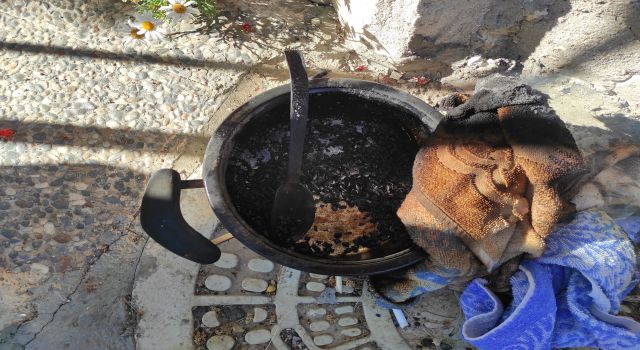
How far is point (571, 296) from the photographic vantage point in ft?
4.74

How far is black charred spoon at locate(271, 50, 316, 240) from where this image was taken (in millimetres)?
1406

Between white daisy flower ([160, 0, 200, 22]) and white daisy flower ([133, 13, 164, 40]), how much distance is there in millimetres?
89

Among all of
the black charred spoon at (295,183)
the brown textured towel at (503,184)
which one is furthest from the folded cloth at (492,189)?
the black charred spoon at (295,183)

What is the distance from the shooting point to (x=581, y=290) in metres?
1.45

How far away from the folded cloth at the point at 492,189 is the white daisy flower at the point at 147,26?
1.47 m

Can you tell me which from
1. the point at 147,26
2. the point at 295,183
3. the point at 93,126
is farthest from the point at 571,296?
the point at 147,26

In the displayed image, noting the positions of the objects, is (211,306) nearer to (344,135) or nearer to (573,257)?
(344,135)

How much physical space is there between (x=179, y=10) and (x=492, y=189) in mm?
1620

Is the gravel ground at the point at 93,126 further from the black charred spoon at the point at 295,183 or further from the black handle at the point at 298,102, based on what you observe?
the black handle at the point at 298,102

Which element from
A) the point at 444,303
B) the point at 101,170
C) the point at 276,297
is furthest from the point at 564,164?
the point at 101,170

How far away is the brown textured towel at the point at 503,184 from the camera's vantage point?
1.35 m

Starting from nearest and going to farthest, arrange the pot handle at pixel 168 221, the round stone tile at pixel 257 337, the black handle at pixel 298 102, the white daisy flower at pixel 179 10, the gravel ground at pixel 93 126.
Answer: the pot handle at pixel 168 221 < the black handle at pixel 298 102 < the round stone tile at pixel 257 337 < the gravel ground at pixel 93 126 < the white daisy flower at pixel 179 10

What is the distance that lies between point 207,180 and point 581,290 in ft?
3.37

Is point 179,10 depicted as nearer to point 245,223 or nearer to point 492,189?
point 245,223
